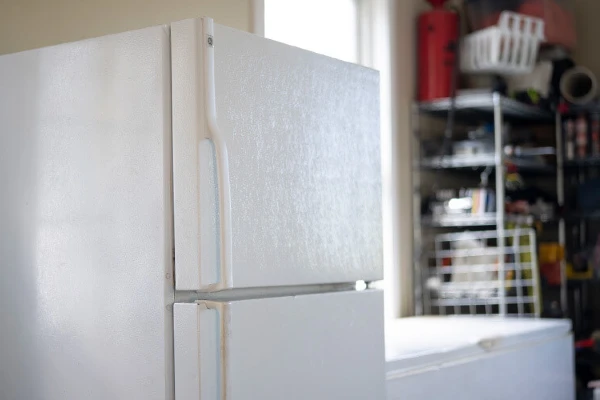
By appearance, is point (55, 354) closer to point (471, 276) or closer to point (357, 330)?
point (357, 330)

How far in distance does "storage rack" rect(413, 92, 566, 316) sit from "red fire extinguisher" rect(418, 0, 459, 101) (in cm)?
8

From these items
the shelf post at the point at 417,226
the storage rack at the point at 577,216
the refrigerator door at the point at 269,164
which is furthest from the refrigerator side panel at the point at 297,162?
the storage rack at the point at 577,216

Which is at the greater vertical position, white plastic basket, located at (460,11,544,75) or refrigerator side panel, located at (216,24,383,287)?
white plastic basket, located at (460,11,544,75)

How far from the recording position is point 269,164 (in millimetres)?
1903

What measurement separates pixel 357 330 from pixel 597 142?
285 cm

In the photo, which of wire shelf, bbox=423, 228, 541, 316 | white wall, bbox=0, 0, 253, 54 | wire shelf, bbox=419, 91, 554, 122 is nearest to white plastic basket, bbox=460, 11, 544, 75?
wire shelf, bbox=419, 91, 554, 122

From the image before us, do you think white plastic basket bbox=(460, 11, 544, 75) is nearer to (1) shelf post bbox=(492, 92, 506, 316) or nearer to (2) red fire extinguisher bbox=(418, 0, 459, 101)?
(2) red fire extinguisher bbox=(418, 0, 459, 101)

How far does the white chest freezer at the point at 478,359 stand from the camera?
259 cm

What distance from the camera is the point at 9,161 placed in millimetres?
2053

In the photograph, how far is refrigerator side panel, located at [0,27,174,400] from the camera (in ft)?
5.85

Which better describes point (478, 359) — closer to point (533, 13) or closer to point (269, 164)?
point (269, 164)

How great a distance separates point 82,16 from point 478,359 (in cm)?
171

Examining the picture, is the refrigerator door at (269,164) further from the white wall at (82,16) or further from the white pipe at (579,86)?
the white pipe at (579,86)

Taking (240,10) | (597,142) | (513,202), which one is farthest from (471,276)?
(240,10)
